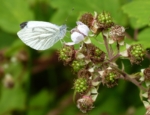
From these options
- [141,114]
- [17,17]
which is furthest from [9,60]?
[141,114]

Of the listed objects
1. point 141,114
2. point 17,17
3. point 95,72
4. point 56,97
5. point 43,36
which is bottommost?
point 141,114

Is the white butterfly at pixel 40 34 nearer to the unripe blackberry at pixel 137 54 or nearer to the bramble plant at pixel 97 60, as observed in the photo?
the bramble plant at pixel 97 60

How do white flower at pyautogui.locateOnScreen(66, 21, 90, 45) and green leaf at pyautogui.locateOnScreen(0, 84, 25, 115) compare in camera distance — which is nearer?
white flower at pyautogui.locateOnScreen(66, 21, 90, 45)

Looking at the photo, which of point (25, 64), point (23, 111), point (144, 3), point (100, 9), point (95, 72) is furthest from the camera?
point (25, 64)

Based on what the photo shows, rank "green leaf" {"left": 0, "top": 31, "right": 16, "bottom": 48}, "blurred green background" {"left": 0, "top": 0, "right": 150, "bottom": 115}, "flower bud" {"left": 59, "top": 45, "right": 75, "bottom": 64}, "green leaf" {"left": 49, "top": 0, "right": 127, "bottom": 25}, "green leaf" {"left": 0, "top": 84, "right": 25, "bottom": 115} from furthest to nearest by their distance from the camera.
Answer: "green leaf" {"left": 0, "top": 31, "right": 16, "bottom": 48}
"green leaf" {"left": 0, "top": 84, "right": 25, "bottom": 115}
"blurred green background" {"left": 0, "top": 0, "right": 150, "bottom": 115}
"green leaf" {"left": 49, "top": 0, "right": 127, "bottom": 25}
"flower bud" {"left": 59, "top": 45, "right": 75, "bottom": 64}

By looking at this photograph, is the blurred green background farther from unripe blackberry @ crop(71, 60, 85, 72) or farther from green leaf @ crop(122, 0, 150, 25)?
unripe blackberry @ crop(71, 60, 85, 72)

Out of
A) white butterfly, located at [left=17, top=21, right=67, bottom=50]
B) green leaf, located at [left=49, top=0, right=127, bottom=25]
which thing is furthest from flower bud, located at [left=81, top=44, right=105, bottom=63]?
green leaf, located at [left=49, top=0, right=127, bottom=25]

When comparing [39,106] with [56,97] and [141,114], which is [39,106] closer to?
[56,97]

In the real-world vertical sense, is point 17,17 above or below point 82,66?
above
